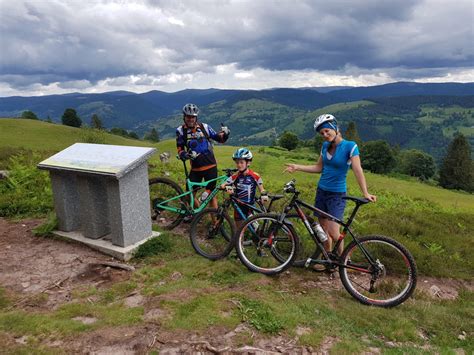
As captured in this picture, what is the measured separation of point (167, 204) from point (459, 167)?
255 feet

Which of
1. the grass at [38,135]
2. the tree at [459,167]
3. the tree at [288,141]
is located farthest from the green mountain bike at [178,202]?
the tree at [288,141]

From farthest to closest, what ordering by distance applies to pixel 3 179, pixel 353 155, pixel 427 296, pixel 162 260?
pixel 3 179 → pixel 162 260 → pixel 427 296 → pixel 353 155

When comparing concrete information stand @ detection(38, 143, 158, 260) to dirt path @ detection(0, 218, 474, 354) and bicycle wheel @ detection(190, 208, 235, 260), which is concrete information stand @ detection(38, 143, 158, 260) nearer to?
dirt path @ detection(0, 218, 474, 354)

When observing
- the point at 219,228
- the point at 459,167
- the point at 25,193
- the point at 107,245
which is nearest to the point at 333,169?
the point at 219,228

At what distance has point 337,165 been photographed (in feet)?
19.8

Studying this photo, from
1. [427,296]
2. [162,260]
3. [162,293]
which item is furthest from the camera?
[162,260]

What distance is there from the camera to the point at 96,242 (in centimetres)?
740

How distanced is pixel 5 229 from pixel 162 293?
5.61 metres

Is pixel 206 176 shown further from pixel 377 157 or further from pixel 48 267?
pixel 377 157

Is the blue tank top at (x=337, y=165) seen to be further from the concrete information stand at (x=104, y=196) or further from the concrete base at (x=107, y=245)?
the concrete base at (x=107, y=245)

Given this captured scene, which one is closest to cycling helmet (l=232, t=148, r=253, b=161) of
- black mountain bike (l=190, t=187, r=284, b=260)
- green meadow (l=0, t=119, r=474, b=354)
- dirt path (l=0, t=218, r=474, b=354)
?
black mountain bike (l=190, t=187, r=284, b=260)

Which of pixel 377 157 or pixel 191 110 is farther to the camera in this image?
pixel 377 157

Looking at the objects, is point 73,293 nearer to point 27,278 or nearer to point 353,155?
point 27,278

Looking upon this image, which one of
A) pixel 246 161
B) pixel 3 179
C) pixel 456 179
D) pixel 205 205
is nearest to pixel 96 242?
pixel 205 205
